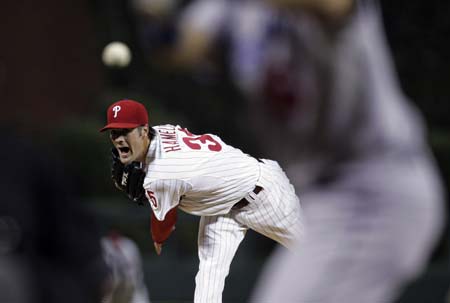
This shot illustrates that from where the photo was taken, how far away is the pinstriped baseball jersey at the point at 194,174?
4.64 meters

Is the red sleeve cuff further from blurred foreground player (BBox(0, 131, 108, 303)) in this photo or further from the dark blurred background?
the dark blurred background

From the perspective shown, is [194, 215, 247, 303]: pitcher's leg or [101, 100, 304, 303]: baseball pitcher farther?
[194, 215, 247, 303]: pitcher's leg

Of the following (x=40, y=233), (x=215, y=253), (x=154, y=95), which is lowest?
(x=154, y=95)

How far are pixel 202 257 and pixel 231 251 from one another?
0.46 ft

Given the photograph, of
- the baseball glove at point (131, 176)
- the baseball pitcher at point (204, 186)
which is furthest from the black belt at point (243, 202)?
the baseball glove at point (131, 176)

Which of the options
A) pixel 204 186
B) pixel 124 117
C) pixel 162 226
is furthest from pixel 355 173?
pixel 162 226

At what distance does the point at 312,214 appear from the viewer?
3039 mm

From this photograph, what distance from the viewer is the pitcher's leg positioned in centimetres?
488

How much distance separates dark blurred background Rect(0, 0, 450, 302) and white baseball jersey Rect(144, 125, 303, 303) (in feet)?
10.1

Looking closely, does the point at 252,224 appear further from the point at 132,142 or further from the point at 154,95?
the point at 154,95

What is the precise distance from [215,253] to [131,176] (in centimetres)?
63

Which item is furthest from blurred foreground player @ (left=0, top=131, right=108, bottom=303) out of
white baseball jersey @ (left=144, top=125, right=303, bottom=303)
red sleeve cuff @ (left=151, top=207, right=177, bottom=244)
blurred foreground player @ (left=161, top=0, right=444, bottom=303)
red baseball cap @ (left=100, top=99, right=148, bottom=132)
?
red sleeve cuff @ (left=151, top=207, right=177, bottom=244)

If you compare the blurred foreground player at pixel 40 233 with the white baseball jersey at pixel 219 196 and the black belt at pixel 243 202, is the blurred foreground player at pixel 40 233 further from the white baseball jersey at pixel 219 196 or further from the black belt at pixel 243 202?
the black belt at pixel 243 202

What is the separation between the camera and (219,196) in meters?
4.91
